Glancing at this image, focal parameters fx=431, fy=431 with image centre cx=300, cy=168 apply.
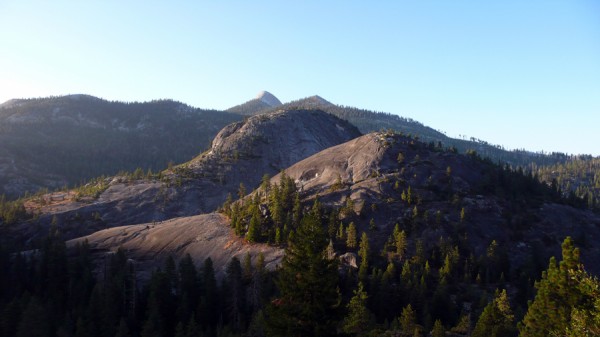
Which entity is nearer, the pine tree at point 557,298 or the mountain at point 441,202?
the pine tree at point 557,298

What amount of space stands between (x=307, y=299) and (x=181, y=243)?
99354 mm

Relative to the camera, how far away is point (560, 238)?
4601 inches

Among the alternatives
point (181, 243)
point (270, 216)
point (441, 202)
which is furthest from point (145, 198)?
point (441, 202)

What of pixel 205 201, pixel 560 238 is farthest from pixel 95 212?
pixel 560 238

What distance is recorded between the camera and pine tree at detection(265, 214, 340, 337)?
26.7 m

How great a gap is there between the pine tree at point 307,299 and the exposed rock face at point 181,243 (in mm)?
72863

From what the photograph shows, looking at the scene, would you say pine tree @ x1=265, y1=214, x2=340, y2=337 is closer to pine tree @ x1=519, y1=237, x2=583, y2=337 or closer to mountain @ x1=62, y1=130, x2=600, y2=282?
pine tree @ x1=519, y1=237, x2=583, y2=337

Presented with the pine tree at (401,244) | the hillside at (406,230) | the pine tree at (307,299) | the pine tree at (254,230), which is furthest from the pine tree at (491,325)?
the pine tree at (254,230)

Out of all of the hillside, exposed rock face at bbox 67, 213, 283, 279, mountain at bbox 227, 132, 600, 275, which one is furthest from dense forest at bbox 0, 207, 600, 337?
exposed rock face at bbox 67, 213, 283, 279

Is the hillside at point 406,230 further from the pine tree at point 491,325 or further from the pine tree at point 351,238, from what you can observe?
the pine tree at point 491,325

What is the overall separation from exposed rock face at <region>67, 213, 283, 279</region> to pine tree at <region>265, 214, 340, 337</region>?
72.9 meters

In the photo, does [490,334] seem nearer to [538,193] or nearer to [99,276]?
[99,276]

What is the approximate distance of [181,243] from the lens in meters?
120

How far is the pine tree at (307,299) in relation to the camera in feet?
87.5
